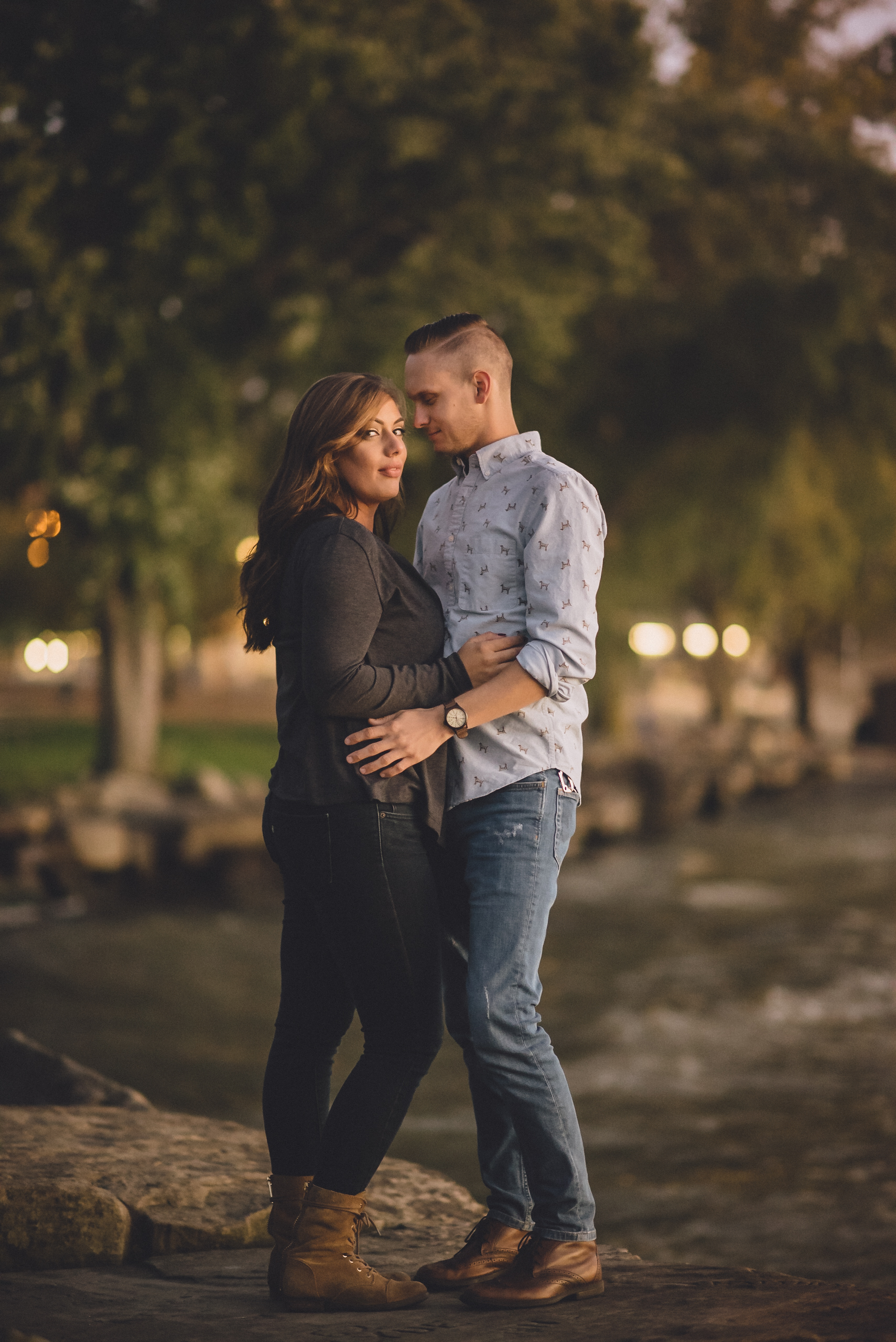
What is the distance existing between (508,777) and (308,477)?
2.67 feet

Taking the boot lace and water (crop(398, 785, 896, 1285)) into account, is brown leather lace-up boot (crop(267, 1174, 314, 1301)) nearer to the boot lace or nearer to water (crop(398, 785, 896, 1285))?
the boot lace

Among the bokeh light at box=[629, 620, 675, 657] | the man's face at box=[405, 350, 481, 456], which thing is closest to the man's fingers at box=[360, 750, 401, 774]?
the man's face at box=[405, 350, 481, 456]

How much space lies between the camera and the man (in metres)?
3.23

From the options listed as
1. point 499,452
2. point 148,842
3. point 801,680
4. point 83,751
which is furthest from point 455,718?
point 801,680

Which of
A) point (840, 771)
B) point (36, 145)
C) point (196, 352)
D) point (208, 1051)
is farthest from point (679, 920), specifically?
point (840, 771)

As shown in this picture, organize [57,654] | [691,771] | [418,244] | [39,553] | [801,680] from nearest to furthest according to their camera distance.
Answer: [418,244]
[39,553]
[691,771]
[57,654]
[801,680]

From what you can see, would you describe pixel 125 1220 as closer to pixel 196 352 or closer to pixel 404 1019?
pixel 404 1019

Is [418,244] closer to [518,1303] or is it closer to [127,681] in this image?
[127,681]

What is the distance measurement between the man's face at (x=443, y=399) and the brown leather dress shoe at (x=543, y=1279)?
186 centimetres

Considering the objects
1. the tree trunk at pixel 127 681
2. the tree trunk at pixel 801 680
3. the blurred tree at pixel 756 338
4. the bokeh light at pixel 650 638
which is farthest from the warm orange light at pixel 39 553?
the tree trunk at pixel 801 680

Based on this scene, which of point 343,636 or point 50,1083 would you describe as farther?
point 50,1083

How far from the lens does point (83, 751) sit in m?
22.5

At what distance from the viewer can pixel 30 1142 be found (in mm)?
4133

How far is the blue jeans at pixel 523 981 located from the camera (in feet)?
10.6
